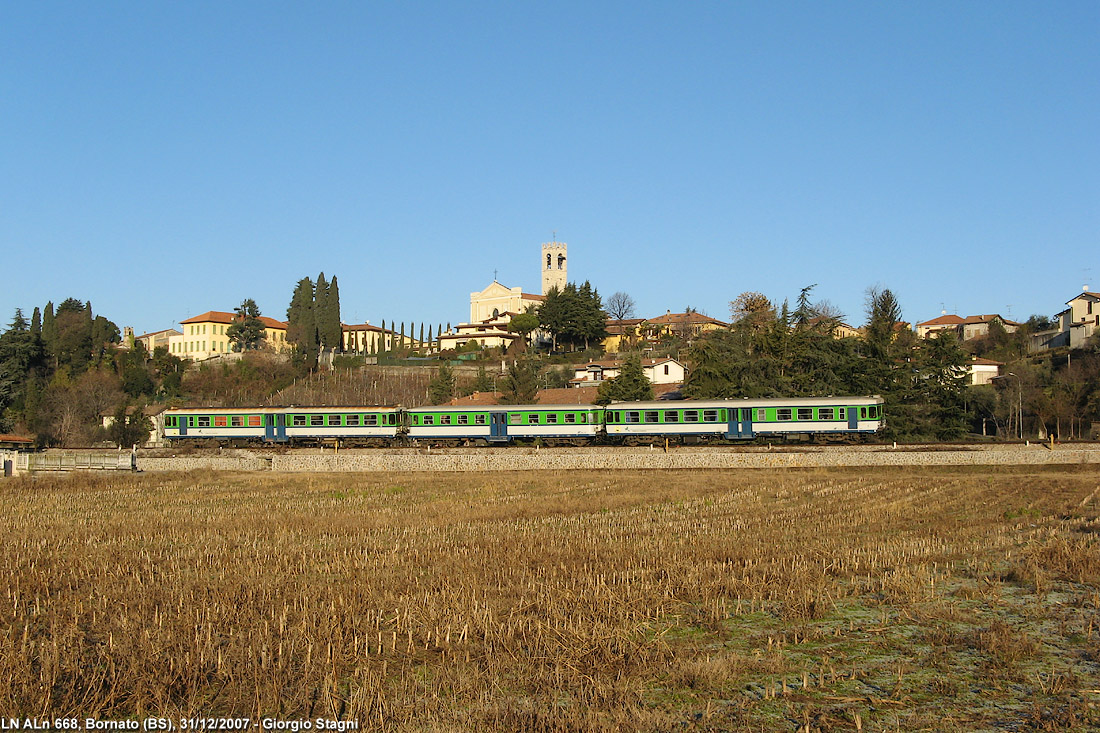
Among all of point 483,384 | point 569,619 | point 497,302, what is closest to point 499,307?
point 497,302

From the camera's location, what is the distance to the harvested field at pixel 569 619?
7836mm

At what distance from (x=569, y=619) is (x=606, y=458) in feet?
88.4

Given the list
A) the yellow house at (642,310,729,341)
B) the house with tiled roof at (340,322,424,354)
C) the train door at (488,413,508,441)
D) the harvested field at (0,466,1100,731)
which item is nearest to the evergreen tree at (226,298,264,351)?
the house with tiled roof at (340,322,424,354)

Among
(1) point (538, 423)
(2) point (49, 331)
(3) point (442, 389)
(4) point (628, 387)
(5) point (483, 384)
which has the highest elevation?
(2) point (49, 331)

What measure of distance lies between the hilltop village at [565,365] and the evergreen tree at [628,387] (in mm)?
137

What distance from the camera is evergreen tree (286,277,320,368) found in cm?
8581

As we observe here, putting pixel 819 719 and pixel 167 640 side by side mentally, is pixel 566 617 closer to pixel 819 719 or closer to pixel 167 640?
pixel 819 719

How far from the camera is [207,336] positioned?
105688mm

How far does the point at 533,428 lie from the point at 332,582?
95.7ft

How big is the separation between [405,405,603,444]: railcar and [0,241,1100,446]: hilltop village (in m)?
11.9

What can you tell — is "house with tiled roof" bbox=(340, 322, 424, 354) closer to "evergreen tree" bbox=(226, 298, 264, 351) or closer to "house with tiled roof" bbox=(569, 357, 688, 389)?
"evergreen tree" bbox=(226, 298, 264, 351)

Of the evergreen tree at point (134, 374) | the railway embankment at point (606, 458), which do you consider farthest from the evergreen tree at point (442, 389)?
the railway embankment at point (606, 458)

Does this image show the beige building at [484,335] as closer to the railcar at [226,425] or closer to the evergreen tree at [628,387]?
the evergreen tree at [628,387]

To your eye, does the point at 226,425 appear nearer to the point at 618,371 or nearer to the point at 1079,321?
the point at 618,371
